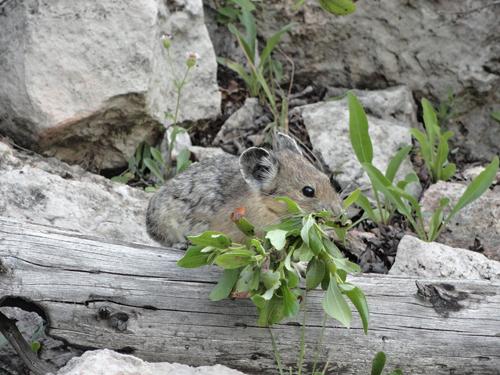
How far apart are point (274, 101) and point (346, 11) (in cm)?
404

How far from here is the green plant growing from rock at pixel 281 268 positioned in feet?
17.3

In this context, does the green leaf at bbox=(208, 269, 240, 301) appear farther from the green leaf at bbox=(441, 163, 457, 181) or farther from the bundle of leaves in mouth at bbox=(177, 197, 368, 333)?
the green leaf at bbox=(441, 163, 457, 181)

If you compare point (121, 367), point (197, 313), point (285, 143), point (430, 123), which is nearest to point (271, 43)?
point (430, 123)

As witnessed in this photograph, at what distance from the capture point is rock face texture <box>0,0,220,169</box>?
824 cm

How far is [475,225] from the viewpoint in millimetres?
8375

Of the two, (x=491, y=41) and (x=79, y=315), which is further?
(x=491, y=41)

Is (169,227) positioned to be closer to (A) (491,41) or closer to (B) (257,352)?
(B) (257,352)

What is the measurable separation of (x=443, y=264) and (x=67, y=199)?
3.39 meters

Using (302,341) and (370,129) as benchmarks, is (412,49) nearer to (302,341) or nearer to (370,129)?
(370,129)

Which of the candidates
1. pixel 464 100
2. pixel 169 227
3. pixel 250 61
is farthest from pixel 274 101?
pixel 169 227

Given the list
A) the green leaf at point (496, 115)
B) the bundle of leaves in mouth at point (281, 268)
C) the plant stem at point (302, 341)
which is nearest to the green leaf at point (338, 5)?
the bundle of leaves in mouth at point (281, 268)

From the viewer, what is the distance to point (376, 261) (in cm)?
808

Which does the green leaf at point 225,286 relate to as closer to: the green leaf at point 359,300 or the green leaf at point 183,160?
the green leaf at point 359,300

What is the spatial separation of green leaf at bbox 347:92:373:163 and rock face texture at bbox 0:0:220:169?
7.03ft
